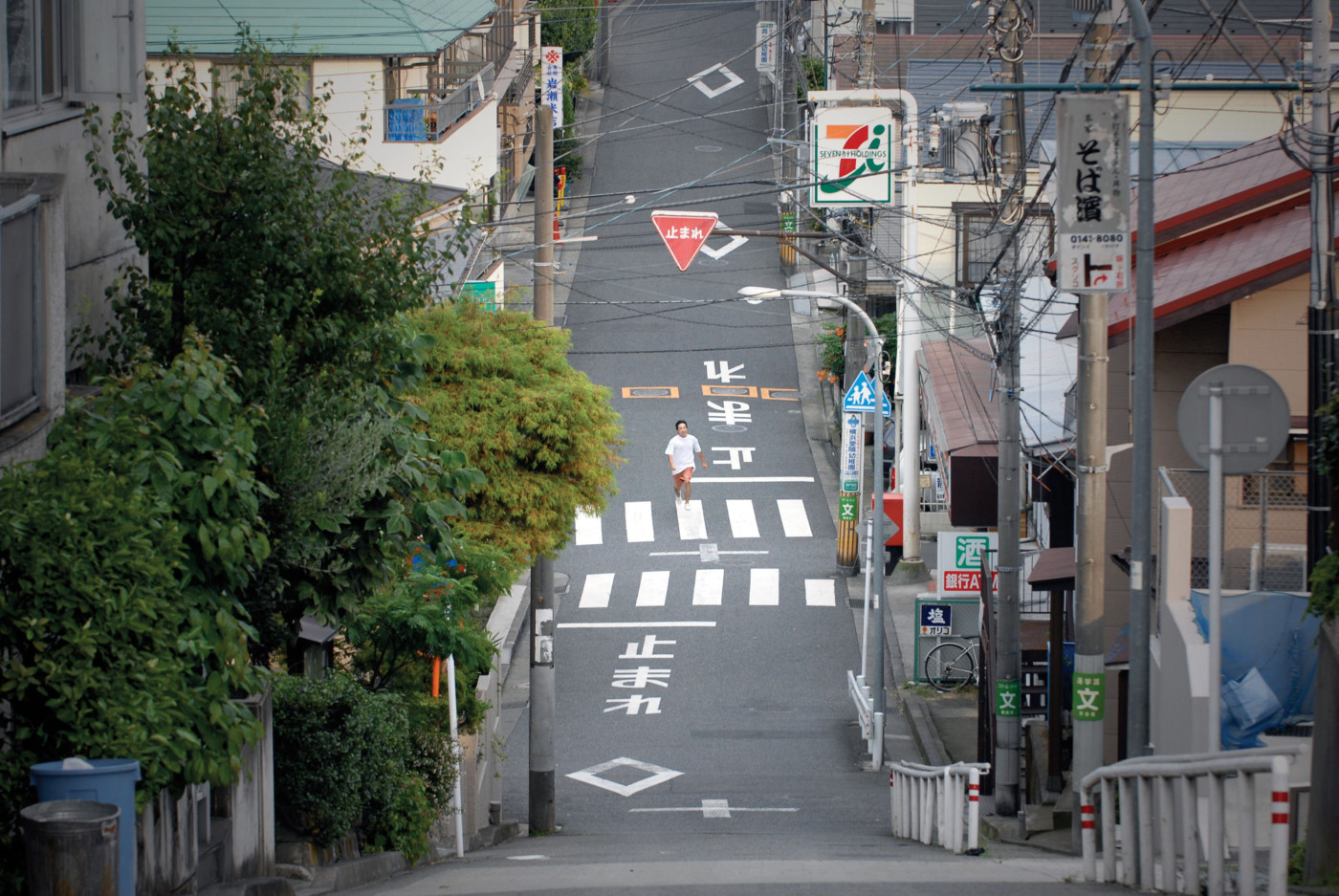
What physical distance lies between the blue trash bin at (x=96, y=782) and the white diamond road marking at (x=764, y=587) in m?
19.8

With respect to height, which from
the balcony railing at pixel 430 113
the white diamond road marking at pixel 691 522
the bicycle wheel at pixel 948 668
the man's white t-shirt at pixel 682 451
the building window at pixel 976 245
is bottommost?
the bicycle wheel at pixel 948 668

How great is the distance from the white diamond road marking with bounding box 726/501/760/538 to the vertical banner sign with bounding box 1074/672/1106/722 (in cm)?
1670

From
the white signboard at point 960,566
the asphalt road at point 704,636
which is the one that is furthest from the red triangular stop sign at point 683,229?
the white signboard at point 960,566

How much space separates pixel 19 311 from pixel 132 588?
2765 millimetres

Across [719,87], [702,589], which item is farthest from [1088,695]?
[719,87]

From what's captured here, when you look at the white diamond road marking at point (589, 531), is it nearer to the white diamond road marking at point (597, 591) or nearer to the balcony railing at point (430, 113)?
the white diamond road marking at point (597, 591)

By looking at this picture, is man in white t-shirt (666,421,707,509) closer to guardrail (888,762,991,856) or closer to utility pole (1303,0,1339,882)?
guardrail (888,762,991,856)

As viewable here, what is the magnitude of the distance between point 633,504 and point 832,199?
31.9 feet

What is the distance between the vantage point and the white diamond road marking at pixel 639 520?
29.6 meters

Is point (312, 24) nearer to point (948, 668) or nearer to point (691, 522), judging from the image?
point (691, 522)

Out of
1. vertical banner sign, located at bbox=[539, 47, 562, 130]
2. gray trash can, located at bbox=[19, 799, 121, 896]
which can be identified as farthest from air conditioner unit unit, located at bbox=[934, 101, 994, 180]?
gray trash can, located at bbox=[19, 799, 121, 896]

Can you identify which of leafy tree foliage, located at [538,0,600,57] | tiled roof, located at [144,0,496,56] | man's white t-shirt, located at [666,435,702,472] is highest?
leafy tree foliage, located at [538,0,600,57]

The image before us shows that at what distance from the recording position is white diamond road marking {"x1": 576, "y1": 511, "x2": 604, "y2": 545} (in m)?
29.6

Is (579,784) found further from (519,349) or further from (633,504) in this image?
(633,504)
